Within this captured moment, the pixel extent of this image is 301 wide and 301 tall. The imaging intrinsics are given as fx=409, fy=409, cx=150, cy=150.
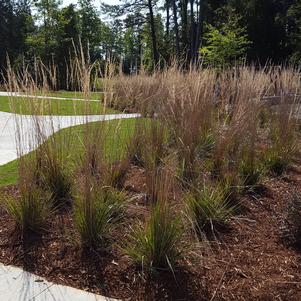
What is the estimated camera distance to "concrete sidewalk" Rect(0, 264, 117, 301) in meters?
2.26

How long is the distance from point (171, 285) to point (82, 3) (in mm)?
29470

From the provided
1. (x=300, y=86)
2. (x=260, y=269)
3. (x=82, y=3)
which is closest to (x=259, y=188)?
(x=260, y=269)

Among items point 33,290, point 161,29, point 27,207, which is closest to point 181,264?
point 33,290

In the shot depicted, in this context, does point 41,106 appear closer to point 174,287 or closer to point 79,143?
point 79,143

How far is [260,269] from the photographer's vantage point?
2.59m

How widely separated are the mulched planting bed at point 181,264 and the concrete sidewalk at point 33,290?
0.20 ft

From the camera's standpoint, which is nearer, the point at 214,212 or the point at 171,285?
the point at 171,285

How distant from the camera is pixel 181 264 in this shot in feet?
8.33

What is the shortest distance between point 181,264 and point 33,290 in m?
0.89

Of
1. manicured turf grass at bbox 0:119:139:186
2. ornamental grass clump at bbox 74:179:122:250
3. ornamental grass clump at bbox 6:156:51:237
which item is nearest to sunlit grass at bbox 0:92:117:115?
manicured turf grass at bbox 0:119:139:186

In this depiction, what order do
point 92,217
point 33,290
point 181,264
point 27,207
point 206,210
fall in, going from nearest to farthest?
point 33,290
point 181,264
point 92,217
point 27,207
point 206,210

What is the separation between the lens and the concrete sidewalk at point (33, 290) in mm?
2258

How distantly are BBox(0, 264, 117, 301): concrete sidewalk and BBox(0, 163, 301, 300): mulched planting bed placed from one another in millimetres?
61

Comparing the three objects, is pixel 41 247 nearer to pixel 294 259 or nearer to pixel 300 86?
pixel 294 259
